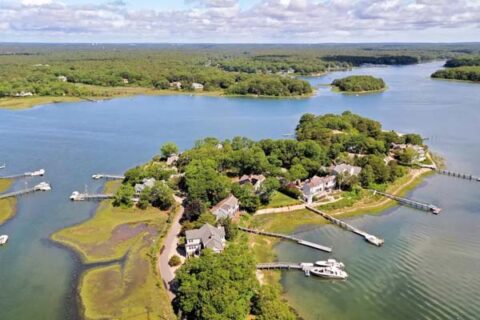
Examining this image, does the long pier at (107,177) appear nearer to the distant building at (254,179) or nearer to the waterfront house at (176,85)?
the distant building at (254,179)

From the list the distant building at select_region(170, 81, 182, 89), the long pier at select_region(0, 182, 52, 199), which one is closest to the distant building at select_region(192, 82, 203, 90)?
the distant building at select_region(170, 81, 182, 89)

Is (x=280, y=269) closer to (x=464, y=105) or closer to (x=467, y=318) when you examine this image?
(x=467, y=318)

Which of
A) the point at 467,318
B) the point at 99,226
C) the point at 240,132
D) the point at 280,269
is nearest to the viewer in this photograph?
the point at 467,318

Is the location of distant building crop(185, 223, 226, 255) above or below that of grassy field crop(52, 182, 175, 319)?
above

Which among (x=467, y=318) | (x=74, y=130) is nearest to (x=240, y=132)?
(x=74, y=130)

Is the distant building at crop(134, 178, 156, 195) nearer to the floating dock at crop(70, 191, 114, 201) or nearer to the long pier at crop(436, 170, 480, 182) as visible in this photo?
the floating dock at crop(70, 191, 114, 201)

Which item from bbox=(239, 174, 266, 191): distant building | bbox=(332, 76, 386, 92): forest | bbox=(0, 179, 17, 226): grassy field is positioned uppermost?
bbox=(332, 76, 386, 92): forest

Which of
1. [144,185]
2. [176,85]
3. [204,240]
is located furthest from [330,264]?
[176,85]

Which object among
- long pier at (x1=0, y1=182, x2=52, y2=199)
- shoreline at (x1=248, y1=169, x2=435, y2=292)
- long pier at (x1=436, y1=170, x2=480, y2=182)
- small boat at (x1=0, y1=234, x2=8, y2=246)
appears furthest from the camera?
long pier at (x1=436, y1=170, x2=480, y2=182)
